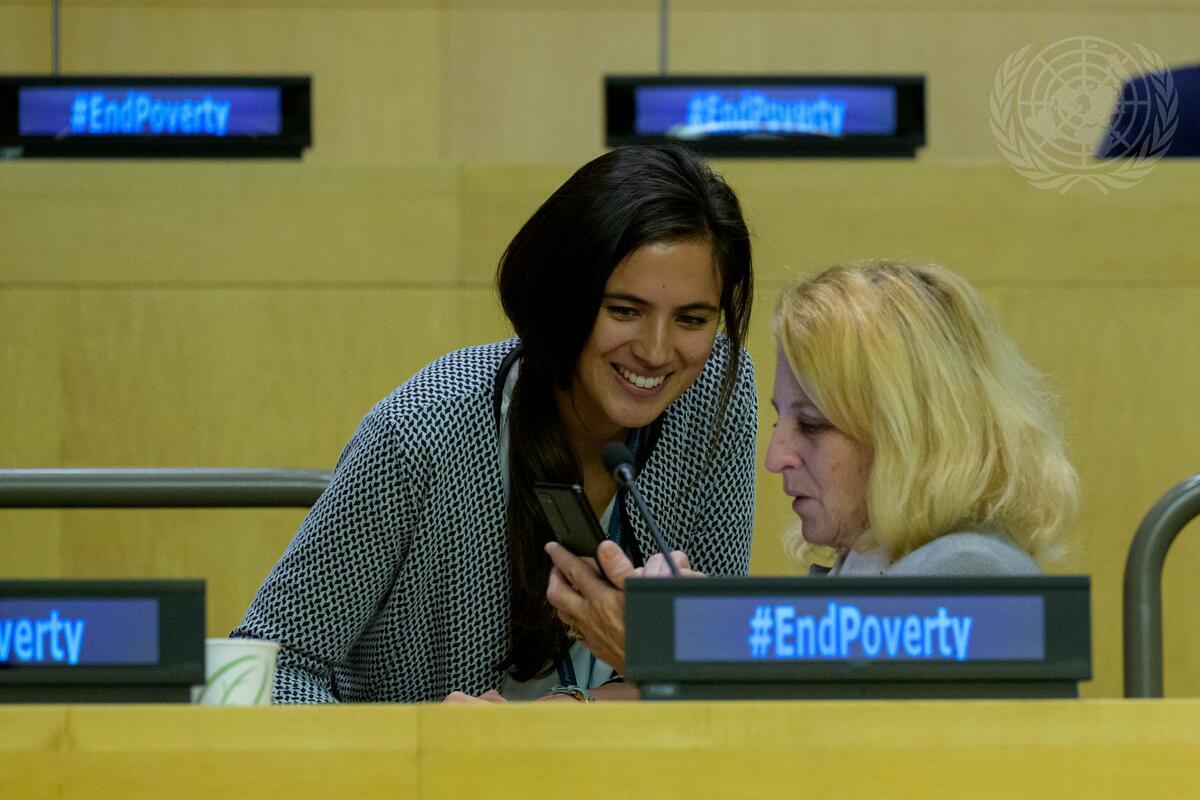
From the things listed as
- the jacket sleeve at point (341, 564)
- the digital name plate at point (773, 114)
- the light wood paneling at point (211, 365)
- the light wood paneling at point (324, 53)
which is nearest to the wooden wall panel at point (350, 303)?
the light wood paneling at point (211, 365)

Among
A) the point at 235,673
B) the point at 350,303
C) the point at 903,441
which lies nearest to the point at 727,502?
the point at 903,441

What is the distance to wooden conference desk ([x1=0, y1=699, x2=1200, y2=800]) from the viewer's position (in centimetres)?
85

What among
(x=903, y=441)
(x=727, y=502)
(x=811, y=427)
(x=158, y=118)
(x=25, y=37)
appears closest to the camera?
(x=903, y=441)

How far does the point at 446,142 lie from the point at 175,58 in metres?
0.88

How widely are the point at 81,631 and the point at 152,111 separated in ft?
8.05

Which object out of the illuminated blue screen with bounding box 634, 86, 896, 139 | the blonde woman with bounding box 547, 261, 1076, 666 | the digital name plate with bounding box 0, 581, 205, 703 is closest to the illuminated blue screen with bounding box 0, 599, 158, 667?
the digital name plate with bounding box 0, 581, 205, 703

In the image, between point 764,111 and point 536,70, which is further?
point 536,70

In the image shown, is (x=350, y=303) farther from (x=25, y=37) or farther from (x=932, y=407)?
(x=25, y=37)

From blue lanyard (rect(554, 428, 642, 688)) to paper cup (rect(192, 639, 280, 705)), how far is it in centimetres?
68

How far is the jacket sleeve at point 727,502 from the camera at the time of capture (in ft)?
5.91

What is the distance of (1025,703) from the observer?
2.88 feet

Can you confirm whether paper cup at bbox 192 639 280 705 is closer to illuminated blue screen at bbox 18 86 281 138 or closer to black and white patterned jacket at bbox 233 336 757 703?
black and white patterned jacket at bbox 233 336 757 703

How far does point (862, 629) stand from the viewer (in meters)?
0.90

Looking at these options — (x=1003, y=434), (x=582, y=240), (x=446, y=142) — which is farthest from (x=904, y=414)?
(x=446, y=142)
